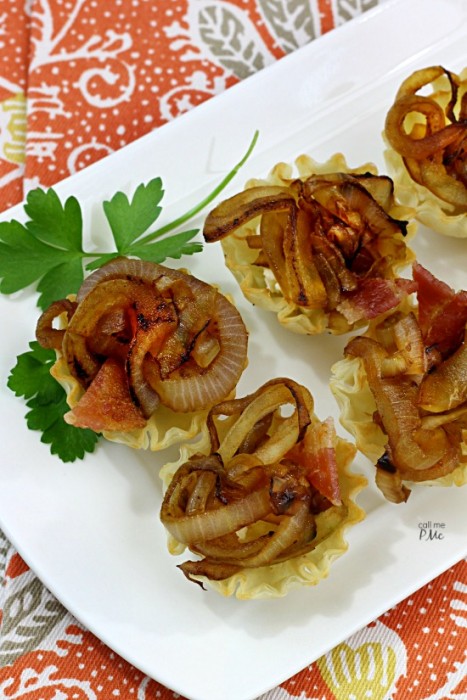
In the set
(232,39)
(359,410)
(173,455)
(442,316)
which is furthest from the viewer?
(232,39)

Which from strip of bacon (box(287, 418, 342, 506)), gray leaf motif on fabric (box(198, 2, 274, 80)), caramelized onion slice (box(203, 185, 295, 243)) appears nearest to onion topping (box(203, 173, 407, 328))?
caramelized onion slice (box(203, 185, 295, 243))

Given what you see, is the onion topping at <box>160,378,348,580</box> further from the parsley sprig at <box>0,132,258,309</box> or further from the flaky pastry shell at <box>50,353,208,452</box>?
the parsley sprig at <box>0,132,258,309</box>

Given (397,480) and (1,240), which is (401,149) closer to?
(397,480)

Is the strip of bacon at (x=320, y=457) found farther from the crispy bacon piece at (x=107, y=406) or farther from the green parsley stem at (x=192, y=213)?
the green parsley stem at (x=192, y=213)

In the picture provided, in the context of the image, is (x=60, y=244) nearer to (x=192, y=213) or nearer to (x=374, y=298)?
(x=192, y=213)

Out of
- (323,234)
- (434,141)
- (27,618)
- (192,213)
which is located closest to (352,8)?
(434,141)

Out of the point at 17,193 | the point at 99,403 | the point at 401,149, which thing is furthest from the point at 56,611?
the point at 401,149

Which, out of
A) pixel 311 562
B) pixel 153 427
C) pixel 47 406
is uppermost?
pixel 47 406
